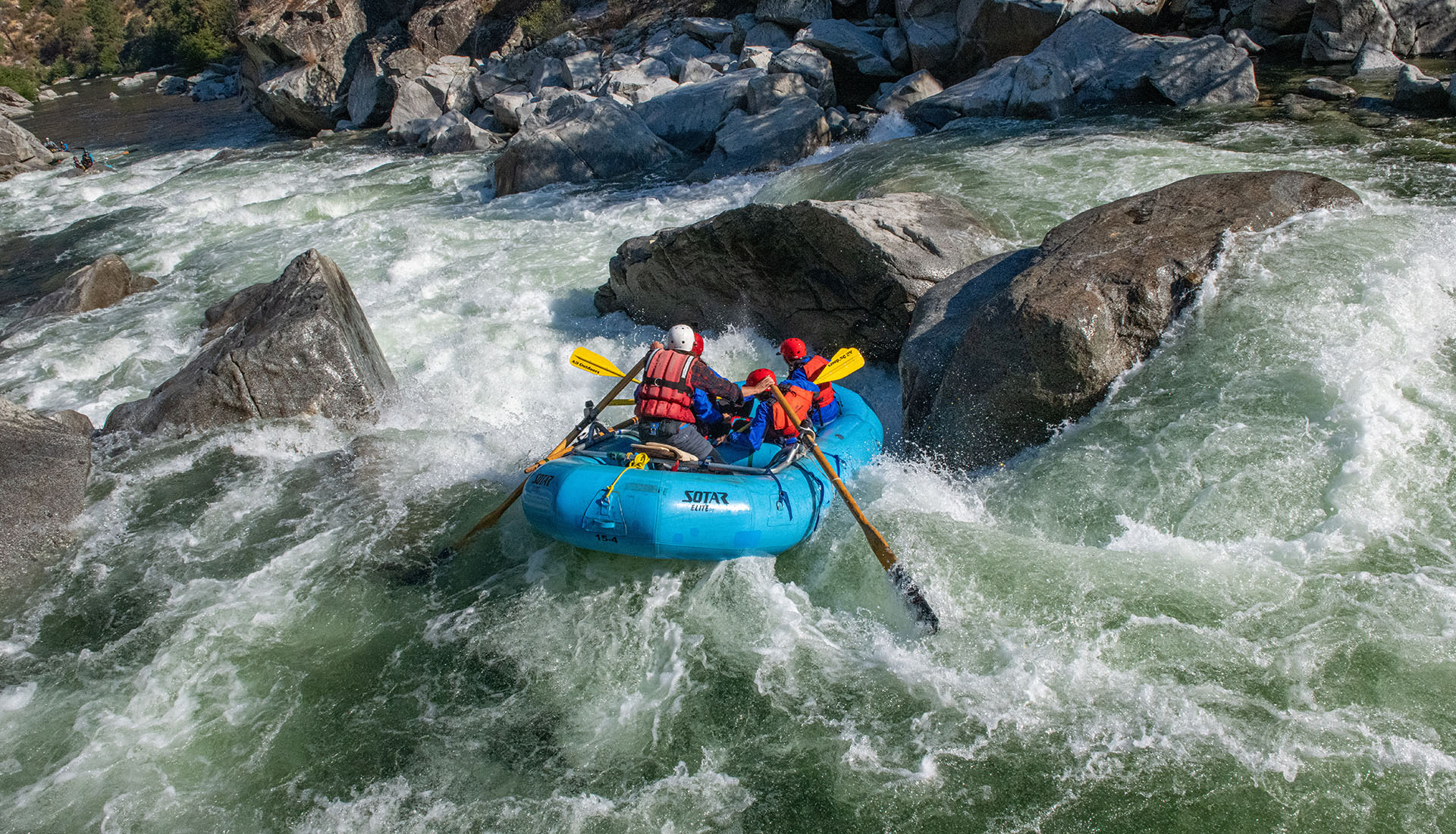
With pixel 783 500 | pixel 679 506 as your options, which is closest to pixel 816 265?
pixel 783 500

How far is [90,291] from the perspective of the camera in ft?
33.4

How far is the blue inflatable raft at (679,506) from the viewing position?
4777 mm

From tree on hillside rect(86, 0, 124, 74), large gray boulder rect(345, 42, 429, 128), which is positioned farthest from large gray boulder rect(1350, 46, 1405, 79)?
tree on hillside rect(86, 0, 124, 74)

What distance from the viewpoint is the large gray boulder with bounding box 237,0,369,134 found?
70.2 feet

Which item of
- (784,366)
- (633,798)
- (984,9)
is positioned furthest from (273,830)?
(984,9)

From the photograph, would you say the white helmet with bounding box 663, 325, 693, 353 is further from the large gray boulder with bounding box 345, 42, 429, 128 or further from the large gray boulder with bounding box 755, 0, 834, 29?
the large gray boulder with bounding box 345, 42, 429, 128

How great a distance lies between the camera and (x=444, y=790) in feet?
12.6

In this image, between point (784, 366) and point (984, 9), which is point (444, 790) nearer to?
point (784, 366)

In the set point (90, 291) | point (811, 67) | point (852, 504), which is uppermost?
point (811, 67)

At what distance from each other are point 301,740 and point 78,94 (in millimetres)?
38026

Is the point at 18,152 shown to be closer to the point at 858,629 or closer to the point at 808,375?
the point at 808,375

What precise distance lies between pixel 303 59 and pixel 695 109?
A: 537 inches

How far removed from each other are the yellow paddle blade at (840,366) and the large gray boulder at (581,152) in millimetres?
8352

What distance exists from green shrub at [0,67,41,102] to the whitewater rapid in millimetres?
32862
